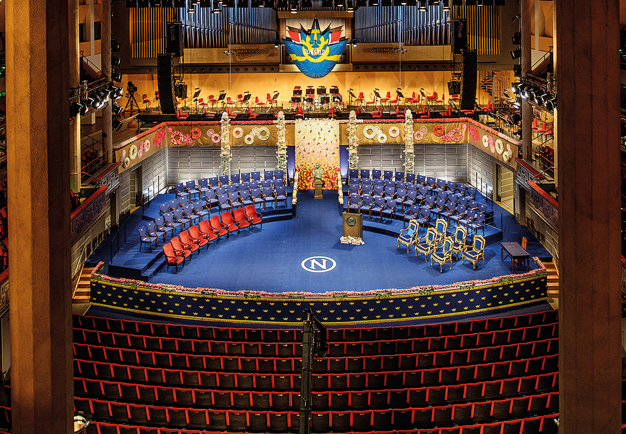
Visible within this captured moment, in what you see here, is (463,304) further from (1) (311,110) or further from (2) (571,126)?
(1) (311,110)

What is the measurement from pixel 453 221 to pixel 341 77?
1132 cm

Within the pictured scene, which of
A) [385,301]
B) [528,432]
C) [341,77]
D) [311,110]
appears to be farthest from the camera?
[341,77]

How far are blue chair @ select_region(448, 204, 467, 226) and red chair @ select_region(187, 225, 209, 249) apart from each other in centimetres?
733

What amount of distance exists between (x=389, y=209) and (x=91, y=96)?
31.4ft

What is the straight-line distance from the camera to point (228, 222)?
20.0 meters

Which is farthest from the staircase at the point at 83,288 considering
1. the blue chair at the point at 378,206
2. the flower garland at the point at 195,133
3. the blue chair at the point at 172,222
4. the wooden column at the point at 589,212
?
the wooden column at the point at 589,212

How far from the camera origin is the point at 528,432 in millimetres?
9875

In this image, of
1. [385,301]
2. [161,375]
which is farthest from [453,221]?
[161,375]

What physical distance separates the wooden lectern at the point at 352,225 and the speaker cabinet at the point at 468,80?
723 cm

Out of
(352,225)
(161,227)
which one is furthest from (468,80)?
(161,227)

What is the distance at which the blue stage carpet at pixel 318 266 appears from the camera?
16094mm

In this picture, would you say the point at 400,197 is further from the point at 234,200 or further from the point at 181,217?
the point at 181,217

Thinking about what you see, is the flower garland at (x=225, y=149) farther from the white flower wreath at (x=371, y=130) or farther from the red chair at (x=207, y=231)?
the white flower wreath at (x=371, y=130)

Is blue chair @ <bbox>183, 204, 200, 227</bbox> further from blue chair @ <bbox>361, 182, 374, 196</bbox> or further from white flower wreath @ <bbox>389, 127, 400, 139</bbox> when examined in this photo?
white flower wreath @ <bbox>389, 127, 400, 139</bbox>
